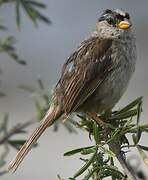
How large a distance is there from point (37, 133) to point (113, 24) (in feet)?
3.88

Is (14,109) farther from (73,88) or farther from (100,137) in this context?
(100,137)

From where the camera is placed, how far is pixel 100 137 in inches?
104

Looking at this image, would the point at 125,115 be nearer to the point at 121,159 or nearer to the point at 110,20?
the point at 121,159

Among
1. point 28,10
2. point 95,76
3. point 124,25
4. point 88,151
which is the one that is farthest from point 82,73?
point 88,151

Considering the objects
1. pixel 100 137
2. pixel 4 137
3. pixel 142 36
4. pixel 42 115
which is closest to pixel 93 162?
pixel 100 137

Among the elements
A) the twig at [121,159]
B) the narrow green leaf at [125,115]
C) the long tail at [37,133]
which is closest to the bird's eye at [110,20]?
the long tail at [37,133]

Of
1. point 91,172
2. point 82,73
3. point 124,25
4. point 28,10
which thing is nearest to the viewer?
point 91,172

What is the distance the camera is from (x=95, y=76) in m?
4.14

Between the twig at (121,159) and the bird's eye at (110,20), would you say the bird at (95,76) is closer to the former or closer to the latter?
the bird's eye at (110,20)

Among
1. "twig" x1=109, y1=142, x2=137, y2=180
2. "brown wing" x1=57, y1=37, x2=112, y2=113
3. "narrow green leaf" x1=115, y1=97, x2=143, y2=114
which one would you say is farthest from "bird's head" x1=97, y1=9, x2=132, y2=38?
"twig" x1=109, y1=142, x2=137, y2=180

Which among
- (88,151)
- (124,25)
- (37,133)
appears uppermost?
(124,25)

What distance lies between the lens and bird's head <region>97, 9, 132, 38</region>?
14.3 ft

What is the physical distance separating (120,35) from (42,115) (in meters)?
1.03

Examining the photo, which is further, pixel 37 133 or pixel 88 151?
pixel 37 133
